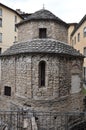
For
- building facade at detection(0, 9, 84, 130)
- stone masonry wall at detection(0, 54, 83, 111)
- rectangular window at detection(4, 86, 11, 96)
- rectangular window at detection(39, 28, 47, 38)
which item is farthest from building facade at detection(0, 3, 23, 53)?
stone masonry wall at detection(0, 54, 83, 111)


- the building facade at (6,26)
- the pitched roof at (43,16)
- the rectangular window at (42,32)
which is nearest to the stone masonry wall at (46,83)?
the rectangular window at (42,32)

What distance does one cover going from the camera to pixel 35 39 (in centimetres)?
2136

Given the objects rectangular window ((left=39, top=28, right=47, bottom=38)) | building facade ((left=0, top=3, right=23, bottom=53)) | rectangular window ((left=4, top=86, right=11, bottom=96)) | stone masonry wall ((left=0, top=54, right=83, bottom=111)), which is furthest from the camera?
building facade ((left=0, top=3, right=23, bottom=53))

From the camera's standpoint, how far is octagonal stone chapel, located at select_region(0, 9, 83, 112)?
1955cm

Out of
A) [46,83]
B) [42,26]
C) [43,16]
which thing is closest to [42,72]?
[46,83]

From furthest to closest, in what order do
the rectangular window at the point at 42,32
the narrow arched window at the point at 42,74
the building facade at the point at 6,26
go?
the building facade at the point at 6,26, the rectangular window at the point at 42,32, the narrow arched window at the point at 42,74

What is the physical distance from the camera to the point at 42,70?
19.9 metres

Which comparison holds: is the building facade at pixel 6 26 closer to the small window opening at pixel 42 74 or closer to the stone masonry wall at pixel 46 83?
the stone masonry wall at pixel 46 83

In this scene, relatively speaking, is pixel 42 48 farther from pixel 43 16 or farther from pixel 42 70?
pixel 43 16

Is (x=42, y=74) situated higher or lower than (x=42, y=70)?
lower

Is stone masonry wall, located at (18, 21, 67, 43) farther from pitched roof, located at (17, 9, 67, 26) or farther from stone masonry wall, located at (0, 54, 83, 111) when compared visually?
stone masonry wall, located at (0, 54, 83, 111)

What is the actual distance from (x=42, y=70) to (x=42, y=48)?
173cm

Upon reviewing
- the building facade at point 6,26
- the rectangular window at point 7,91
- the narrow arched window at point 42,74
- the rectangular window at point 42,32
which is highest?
the building facade at point 6,26

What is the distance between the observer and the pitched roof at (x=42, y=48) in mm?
19592
